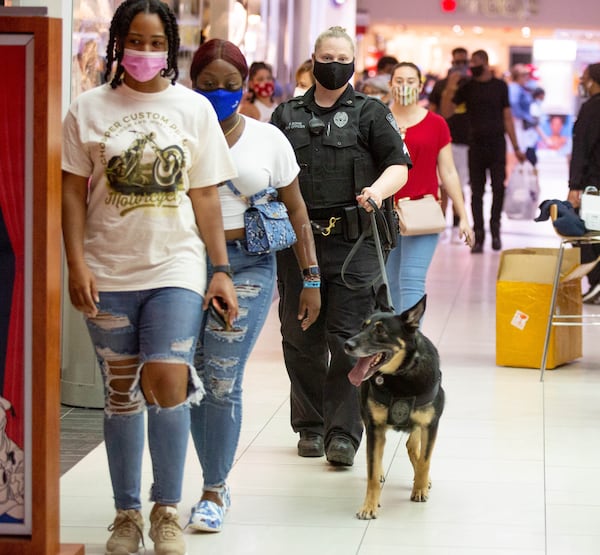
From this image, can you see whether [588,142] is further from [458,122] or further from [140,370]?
[140,370]

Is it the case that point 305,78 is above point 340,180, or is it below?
above

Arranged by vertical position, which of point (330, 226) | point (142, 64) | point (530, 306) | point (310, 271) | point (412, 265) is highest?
point (142, 64)

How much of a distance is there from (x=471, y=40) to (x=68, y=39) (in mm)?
22090

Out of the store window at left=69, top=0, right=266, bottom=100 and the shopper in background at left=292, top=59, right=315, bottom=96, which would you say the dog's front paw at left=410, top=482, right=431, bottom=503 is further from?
the shopper in background at left=292, top=59, right=315, bottom=96

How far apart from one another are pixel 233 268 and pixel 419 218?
2389 mm

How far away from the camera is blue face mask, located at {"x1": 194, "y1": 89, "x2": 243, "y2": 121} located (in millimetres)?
4093

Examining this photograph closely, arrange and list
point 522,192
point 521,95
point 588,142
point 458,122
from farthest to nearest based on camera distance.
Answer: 1. point 521,95
2. point 522,192
3. point 458,122
4. point 588,142

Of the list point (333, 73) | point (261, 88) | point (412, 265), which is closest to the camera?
point (333, 73)

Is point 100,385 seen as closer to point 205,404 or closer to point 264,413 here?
point 264,413

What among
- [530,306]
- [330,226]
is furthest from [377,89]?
[330,226]

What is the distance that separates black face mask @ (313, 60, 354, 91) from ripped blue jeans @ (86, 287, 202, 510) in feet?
4.77

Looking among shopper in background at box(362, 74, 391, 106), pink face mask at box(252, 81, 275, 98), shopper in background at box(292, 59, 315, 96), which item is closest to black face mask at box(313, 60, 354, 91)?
shopper in background at box(292, 59, 315, 96)

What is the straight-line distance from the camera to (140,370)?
3.77 meters

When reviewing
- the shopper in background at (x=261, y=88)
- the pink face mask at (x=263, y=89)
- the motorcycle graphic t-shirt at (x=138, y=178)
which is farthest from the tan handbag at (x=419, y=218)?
the pink face mask at (x=263, y=89)
